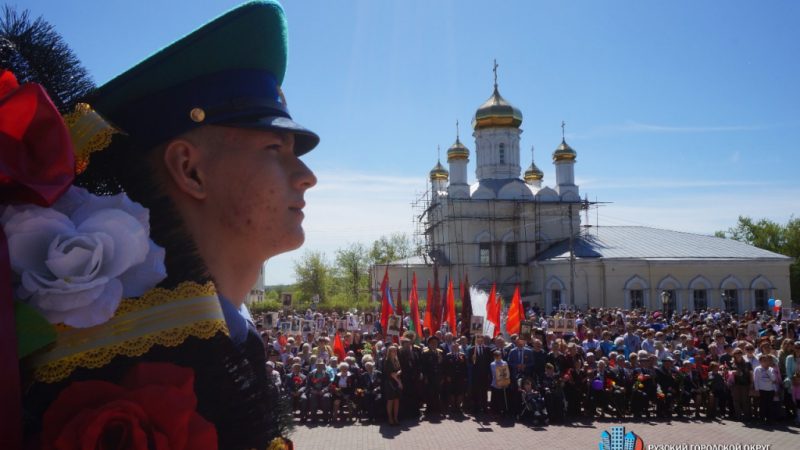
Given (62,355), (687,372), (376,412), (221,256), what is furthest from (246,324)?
(687,372)

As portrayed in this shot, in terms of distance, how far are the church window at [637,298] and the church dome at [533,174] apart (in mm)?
13878

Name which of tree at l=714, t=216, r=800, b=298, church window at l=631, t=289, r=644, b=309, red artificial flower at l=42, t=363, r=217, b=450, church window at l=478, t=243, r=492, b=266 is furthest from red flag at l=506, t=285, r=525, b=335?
tree at l=714, t=216, r=800, b=298

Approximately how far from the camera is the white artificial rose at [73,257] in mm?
1021

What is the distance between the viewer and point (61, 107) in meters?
1.41

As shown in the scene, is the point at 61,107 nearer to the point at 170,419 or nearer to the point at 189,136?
the point at 189,136

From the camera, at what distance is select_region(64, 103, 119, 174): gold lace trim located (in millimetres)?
1282

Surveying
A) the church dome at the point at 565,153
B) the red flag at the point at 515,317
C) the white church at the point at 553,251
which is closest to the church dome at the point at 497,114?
the white church at the point at 553,251

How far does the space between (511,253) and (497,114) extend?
9426 millimetres

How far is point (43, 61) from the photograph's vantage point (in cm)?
142

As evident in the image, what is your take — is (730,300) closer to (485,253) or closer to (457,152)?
(485,253)

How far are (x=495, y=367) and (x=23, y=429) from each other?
1153cm

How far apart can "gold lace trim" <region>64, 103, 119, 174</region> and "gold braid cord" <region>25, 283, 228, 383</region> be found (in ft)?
1.16

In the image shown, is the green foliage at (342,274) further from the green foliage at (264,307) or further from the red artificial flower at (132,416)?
the red artificial flower at (132,416)

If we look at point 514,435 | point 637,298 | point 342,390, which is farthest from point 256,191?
point 637,298
